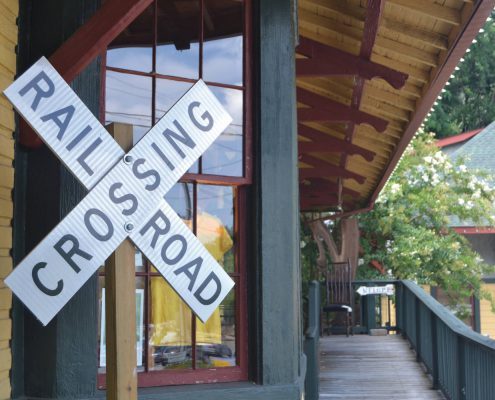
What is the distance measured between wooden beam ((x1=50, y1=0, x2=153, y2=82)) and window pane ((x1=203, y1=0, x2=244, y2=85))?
3.19 ft

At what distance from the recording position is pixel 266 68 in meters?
4.59

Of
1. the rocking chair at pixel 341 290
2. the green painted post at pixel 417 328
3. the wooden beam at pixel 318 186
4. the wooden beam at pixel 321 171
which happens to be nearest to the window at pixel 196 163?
the green painted post at pixel 417 328

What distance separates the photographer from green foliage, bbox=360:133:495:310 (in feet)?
55.0

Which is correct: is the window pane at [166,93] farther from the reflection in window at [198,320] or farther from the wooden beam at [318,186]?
the wooden beam at [318,186]

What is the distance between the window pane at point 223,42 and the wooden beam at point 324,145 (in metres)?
4.53

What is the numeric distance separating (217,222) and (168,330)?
2.15 ft

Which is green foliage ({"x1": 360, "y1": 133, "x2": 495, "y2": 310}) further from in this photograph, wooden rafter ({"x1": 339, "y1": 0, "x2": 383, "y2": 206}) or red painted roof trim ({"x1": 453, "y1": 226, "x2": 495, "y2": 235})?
wooden rafter ({"x1": 339, "y1": 0, "x2": 383, "y2": 206})

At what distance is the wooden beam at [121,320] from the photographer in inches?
97.9

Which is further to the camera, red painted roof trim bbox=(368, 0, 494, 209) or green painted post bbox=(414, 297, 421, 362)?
green painted post bbox=(414, 297, 421, 362)

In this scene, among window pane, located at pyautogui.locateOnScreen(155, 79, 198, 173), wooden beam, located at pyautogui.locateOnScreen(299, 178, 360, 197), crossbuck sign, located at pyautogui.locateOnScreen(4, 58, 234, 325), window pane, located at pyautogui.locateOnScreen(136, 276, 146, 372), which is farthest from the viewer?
wooden beam, located at pyautogui.locateOnScreen(299, 178, 360, 197)

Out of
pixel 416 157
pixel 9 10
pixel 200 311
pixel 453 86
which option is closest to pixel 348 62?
Result: pixel 9 10

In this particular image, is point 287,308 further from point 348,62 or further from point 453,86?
point 453,86

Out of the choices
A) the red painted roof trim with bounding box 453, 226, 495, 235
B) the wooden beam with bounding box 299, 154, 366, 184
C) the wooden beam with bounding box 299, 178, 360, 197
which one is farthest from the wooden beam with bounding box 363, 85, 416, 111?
the red painted roof trim with bounding box 453, 226, 495, 235

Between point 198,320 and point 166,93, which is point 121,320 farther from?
point 166,93
